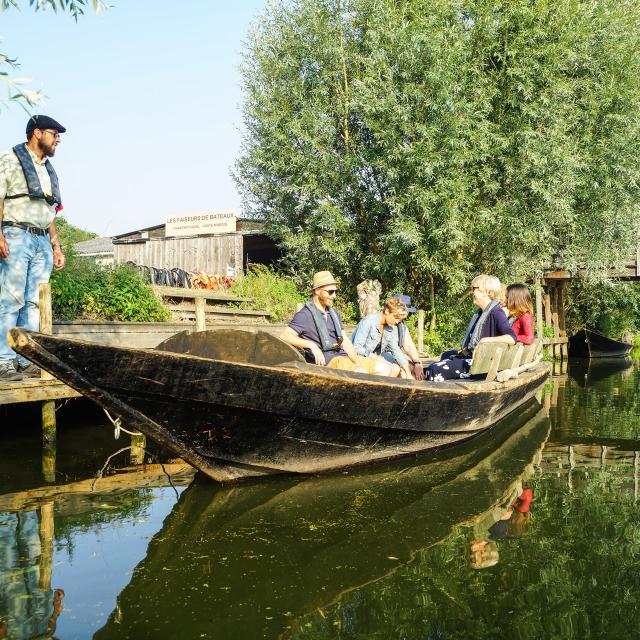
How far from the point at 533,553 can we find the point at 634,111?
14458 mm

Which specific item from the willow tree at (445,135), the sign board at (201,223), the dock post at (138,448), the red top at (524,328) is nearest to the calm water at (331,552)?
the dock post at (138,448)

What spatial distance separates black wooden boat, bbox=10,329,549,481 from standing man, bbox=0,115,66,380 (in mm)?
1600

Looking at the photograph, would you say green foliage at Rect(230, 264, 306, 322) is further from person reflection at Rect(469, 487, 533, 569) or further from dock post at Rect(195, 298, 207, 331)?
person reflection at Rect(469, 487, 533, 569)

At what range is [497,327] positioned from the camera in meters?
6.95

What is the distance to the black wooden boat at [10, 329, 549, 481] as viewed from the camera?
439cm

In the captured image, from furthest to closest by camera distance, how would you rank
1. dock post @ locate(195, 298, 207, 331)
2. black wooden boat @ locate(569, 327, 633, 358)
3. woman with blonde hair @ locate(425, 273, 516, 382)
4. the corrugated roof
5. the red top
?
1. the corrugated roof
2. black wooden boat @ locate(569, 327, 633, 358)
3. dock post @ locate(195, 298, 207, 331)
4. the red top
5. woman with blonde hair @ locate(425, 273, 516, 382)

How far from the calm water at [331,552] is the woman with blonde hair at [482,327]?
4.17ft

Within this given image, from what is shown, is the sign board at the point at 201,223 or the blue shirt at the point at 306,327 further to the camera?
the sign board at the point at 201,223

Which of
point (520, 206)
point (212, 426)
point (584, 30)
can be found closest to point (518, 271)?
point (520, 206)

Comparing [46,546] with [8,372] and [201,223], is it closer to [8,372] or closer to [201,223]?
[8,372]

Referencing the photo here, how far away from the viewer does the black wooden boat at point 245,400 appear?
4395 mm

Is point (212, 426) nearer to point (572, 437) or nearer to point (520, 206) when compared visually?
point (572, 437)

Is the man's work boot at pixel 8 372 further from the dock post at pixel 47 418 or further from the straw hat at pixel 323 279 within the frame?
the straw hat at pixel 323 279

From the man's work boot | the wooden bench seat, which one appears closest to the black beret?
the man's work boot
